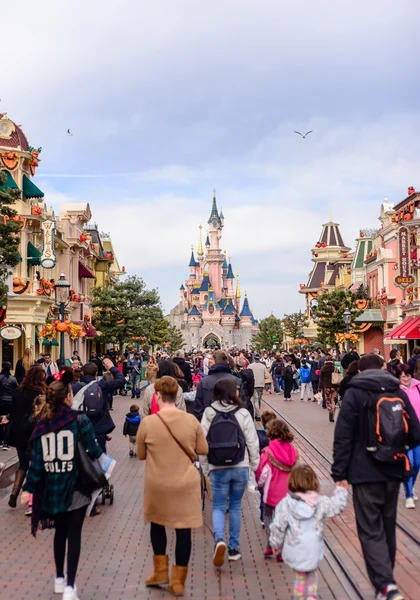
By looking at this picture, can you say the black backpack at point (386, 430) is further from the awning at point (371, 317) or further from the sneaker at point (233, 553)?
the awning at point (371, 317)

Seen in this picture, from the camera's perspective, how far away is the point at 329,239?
82375 millimetres

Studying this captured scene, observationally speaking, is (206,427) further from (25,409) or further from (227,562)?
(25,409)

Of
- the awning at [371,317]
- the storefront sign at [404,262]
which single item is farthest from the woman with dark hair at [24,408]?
the awning at [371,317]

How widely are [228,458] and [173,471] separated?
96 cm

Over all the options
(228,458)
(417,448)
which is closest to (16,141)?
(417,448)

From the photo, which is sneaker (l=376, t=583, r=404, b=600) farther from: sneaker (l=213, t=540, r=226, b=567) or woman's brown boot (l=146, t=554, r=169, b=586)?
woman's brown boot (l=146, t=554, r=169, b=586)

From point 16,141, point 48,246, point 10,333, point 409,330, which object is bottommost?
point 10,333

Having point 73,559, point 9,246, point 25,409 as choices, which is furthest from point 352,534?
point 9,246

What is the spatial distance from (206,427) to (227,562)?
1.26 meters

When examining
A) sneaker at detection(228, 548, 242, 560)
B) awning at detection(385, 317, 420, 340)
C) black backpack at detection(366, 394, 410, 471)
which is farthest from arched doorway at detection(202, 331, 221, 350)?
black backpack at detection(366, 394, 410, 471)

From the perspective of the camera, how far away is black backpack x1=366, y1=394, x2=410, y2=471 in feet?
19.1

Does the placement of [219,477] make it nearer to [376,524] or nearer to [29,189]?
[376,524]

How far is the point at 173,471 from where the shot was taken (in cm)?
618

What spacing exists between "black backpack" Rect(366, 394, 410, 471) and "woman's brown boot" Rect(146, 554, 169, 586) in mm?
1921
